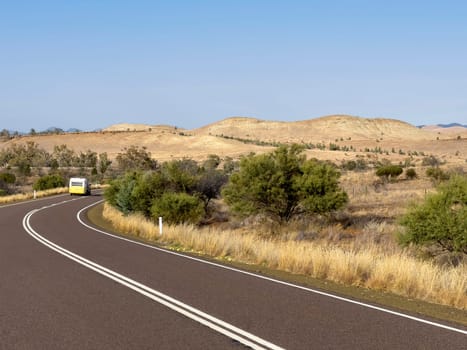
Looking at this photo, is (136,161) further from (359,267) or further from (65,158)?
(359,267)

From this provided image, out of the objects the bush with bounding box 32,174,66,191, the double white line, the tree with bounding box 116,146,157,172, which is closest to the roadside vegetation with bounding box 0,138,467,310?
the double white line

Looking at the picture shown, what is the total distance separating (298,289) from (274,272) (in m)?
2.58

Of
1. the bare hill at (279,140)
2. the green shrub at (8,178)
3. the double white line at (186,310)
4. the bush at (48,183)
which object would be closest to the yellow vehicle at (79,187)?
the bush at (48,183)

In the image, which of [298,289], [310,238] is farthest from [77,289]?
[310,238]

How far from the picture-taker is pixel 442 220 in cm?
1605

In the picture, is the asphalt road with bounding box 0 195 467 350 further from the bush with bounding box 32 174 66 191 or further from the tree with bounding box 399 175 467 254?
the bush with bounding box 32 174 66 191

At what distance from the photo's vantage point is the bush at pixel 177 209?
27.9 m

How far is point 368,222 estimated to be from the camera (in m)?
25.2

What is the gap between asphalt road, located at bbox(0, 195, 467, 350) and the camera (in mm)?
6848

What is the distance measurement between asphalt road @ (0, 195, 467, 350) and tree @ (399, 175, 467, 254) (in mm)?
6108

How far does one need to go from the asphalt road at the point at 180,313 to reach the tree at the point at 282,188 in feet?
39.2

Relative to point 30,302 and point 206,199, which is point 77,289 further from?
point 206,199

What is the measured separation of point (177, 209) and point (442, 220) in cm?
1449

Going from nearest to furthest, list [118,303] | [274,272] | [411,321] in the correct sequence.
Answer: [411,321]
[118,303]
[274,272]
